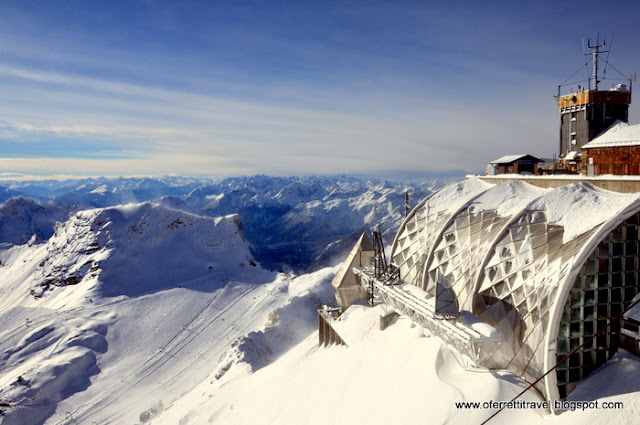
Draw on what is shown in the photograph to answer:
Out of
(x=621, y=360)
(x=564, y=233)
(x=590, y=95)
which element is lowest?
(x=621, y=360)

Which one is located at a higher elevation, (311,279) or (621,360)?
(621,360)

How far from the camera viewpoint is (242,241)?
307 feet

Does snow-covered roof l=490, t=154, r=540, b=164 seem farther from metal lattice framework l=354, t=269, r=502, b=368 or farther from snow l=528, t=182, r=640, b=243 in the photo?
metal lattice framework l=354, t=269, r=502, b=368

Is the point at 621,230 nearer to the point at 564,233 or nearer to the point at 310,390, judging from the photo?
the point at 564,233

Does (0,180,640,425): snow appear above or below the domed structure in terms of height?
→ below

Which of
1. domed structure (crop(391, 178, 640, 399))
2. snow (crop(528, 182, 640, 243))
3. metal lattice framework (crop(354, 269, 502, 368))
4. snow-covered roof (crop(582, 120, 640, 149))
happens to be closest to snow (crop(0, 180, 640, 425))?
snow (crop(528, 182, 640, 243))

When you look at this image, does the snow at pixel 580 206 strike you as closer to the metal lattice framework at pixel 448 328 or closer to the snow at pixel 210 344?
the snow at pixel 210 344

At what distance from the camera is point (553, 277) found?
18.2 meters

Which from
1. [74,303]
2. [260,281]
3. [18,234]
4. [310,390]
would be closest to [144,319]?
[74,303]

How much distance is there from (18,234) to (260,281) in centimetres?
17691

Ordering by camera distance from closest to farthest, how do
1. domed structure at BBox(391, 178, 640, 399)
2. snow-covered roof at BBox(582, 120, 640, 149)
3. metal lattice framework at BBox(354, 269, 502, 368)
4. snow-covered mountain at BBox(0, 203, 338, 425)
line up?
1. domed structure at BBox(391, 178, 640, 399)
2. metal lattice framework at BBox(354, 269, 502, 368)
3. snow-covered roof at BBox(582, 120, 640, 149)
4. snow-covered mountain at BBox(0, 203, 338, 425)

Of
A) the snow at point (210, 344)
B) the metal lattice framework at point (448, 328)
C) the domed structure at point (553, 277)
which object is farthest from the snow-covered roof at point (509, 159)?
the metal lattice framework at point (448, 328)

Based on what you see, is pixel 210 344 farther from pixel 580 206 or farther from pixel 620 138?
pixel 620 138

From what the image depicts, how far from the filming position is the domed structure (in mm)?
17578
